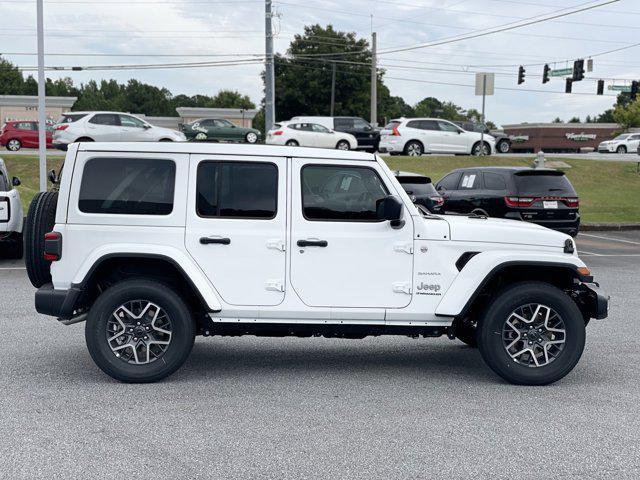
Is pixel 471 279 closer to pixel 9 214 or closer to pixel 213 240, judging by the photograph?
pixel 213 240

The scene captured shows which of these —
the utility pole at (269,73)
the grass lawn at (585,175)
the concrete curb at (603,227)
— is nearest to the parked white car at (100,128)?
the grass lawn at (585,175)

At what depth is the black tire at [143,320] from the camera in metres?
6.06

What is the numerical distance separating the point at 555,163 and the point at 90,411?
3021 cm

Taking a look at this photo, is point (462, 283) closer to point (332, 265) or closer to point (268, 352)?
point (332, 265)

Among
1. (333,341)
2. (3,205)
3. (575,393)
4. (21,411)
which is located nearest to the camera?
(21,411)

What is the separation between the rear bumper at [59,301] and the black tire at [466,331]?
303 cm

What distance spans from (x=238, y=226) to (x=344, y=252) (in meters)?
0.86

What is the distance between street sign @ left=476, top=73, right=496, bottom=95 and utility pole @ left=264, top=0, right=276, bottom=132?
13292 mm

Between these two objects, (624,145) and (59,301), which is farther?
(624,145)

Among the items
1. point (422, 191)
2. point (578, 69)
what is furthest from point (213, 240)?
point (578, 69)

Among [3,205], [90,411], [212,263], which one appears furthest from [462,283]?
[3,205]

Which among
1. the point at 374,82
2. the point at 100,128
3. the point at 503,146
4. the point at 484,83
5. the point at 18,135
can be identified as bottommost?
the point at 503,146

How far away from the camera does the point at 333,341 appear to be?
7922 mm

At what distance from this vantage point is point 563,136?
297 feet
